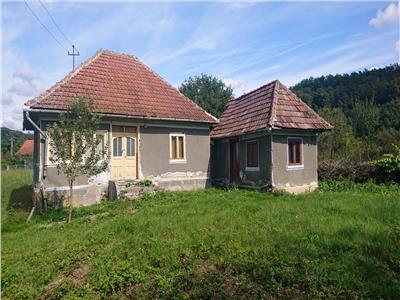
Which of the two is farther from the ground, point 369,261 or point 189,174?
point 189,174

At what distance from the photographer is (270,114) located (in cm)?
1477

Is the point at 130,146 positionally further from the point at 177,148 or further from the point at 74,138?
the point at 74,138

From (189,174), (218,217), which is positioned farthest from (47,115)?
(218,217)

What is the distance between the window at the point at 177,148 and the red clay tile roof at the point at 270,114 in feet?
8.77

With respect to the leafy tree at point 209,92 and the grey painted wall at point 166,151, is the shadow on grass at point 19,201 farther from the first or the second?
the leafy tree at point 209,92

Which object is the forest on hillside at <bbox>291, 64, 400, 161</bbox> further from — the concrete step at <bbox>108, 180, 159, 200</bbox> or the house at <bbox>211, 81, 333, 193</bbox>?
the concrete step at <bbox>108, 180, 159, 200</bbox>

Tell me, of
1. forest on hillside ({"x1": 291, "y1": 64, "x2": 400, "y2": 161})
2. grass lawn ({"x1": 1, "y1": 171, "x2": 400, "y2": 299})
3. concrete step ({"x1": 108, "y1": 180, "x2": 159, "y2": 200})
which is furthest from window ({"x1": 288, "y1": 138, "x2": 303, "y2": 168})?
forest on hillside ({"x1": 291, "y1": 64, "x2": 400, "y2": 161})

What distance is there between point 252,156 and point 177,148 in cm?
373

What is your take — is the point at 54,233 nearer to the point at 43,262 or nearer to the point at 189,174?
the point at 43,262

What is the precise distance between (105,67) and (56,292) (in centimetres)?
1270

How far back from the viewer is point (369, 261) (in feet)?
18.3

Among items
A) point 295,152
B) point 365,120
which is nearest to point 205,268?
point 295,152

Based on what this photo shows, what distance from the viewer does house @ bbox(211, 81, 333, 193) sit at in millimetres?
14375

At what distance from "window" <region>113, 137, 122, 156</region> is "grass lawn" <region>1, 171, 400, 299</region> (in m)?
5.09
